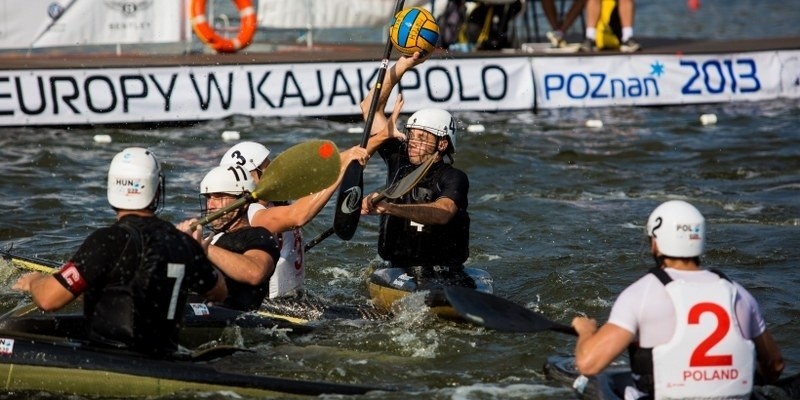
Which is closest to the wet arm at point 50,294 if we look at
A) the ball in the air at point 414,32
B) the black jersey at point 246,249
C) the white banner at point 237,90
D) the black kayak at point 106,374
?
the black kayak at point 106,374

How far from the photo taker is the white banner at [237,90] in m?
15.0

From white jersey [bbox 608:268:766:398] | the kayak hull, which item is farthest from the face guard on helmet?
white jersey [bbox 608:268:766:398]

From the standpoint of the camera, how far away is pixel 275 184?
23.3ft

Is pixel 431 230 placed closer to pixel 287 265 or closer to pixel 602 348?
pixel 287 265

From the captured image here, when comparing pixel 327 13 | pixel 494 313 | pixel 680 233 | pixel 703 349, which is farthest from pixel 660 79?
pixel 703 349

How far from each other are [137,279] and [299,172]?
1539mm

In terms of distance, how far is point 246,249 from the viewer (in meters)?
6.94

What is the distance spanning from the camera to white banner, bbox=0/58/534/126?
1497cm

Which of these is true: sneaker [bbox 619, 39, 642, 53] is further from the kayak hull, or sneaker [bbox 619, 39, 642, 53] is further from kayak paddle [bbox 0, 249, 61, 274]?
kayak paddle [bbox 0, 249, 61, 274]

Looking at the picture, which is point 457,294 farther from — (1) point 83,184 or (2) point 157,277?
(1) point 83,184

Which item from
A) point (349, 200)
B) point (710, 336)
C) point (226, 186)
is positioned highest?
point (226, 186)

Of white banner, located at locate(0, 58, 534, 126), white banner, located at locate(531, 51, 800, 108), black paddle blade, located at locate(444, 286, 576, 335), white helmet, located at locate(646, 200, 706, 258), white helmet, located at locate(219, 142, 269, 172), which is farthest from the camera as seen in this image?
white banner, located at locate(531, 51, 800, 108)

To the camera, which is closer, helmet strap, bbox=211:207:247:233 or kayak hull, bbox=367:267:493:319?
helmet strap, bbox=211:207:247:233

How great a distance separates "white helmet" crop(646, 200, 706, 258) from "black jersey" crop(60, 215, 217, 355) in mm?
2179
